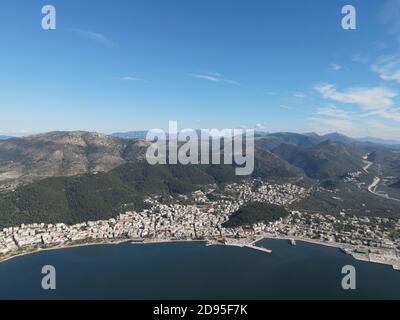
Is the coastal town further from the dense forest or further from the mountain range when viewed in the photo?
the mountain range

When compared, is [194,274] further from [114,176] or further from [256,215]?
[114,176]

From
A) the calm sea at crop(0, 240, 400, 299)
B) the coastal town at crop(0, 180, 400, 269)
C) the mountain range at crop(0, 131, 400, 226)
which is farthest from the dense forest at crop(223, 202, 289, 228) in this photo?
the mountain range at crop(0, 131, 400, 226)

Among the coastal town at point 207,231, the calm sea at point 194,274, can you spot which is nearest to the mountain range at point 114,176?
the coastal town at point 207,231

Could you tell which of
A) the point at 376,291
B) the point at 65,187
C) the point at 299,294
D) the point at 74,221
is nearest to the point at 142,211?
the point at 74,221

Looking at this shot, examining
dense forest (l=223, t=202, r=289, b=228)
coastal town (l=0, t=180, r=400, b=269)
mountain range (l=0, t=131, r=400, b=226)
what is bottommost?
coastal town (l=0, t=180, r=400, b=269)

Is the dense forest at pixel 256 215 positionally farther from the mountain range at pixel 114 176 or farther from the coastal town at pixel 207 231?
the mountain range at pixel 114 176
